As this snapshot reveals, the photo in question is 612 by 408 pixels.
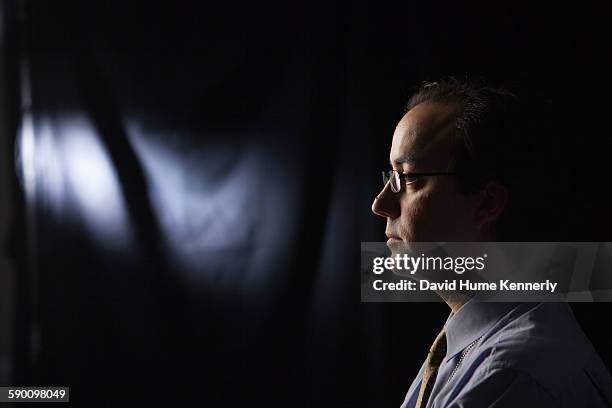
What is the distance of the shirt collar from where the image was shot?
1.18 meters

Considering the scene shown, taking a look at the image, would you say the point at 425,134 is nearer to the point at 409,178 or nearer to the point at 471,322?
the point at 409,178

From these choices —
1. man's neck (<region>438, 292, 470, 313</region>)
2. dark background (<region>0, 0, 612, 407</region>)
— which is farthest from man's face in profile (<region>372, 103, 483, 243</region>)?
dark background (<region>0, 0, 612, 407</region>)

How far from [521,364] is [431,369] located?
0.30 metres

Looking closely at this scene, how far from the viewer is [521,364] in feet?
3.29

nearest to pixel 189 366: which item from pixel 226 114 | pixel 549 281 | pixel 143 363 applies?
pixel 143 363

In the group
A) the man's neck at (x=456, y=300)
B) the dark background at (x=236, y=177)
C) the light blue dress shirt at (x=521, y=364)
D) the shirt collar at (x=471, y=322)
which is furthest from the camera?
the dark background at (x=236, y=177)

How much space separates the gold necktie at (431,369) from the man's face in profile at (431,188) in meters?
0.19

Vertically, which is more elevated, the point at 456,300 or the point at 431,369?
the point at 456,300

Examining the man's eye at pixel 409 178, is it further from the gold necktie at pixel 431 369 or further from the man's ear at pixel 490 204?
the gold necktie at pixel 431 369

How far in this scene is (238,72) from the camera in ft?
5.94

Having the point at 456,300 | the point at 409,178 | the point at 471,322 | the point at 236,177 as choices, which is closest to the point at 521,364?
the point at 471,322

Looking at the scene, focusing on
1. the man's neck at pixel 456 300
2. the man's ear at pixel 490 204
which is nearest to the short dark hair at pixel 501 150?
the man's ear at pixel 490 204

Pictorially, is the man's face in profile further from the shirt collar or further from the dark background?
the dark background

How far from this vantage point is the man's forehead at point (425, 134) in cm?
127
